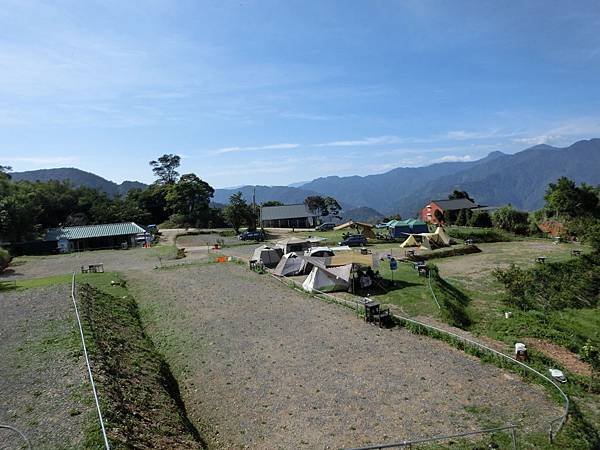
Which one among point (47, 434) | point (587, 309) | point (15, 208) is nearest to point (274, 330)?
point (47, 434)

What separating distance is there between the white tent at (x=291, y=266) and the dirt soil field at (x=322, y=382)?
22.7ft

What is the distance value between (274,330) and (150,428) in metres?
7.23

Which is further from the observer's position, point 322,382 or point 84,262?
point 84,262

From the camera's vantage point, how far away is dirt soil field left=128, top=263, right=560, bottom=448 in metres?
9.00

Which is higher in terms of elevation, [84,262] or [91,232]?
[91,232]

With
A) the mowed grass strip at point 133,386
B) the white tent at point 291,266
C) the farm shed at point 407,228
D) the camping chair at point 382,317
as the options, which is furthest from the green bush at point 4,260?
the farm shed at point 407,228

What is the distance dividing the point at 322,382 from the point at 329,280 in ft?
32.2

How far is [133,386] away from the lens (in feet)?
34.8

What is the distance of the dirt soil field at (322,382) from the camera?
9.00 meters

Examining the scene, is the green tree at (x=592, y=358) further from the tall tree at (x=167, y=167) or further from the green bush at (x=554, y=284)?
the tall tree at (x=167, y=167)

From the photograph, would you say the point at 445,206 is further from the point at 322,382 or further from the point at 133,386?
the point at 133,386

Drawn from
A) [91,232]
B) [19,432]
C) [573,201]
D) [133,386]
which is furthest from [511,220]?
[91,232]

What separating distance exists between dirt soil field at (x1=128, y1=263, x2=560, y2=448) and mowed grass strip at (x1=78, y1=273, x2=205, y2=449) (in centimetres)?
51

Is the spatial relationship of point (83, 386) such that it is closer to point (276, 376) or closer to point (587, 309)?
point (276, 376)
